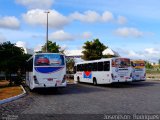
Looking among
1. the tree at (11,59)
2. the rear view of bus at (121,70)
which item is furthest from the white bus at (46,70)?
the tree at (11,59)

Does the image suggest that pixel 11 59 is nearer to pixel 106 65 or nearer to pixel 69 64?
pixel 106 65

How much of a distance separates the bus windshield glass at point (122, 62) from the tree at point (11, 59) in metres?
10.3

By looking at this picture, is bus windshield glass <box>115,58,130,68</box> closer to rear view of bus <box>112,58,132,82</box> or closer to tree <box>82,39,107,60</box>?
rear view of bus <box>112,58,132,82</box>

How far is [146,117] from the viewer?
418 inches

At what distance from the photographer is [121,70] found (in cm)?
2694

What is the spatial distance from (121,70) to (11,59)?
12632 millimetres

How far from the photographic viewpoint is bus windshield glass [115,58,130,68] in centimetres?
2681

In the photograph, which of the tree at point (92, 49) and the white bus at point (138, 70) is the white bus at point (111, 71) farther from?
the tree at point (92, 49)

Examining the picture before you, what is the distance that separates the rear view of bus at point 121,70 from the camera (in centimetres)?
2659

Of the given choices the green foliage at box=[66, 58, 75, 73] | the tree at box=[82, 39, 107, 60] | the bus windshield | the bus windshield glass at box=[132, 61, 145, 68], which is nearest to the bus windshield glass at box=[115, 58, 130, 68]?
the bus windshield glass at box=[132, 61, 145, 68]

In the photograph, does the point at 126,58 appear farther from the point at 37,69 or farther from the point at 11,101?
the point at 11,101

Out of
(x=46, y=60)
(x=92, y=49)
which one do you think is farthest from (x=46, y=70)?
(x=92, y=49)

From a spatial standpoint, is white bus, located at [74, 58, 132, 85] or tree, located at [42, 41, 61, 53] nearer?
white bus, located at [74, 58, 132, 85]

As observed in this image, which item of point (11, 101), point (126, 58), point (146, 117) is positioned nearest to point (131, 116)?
point (146, 117)
